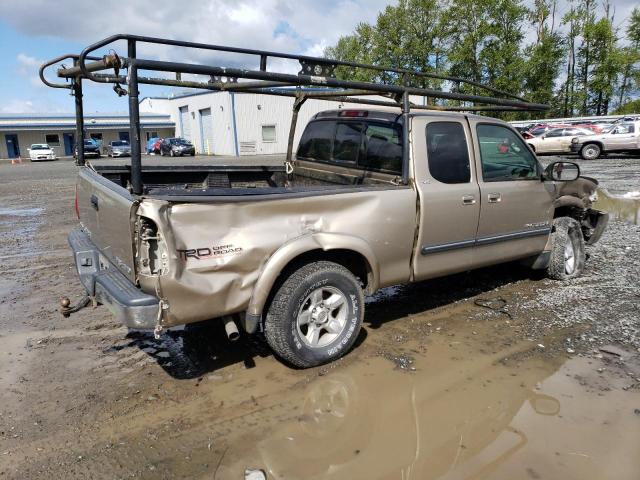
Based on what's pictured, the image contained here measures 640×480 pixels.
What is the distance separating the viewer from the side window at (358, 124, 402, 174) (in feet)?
14.8

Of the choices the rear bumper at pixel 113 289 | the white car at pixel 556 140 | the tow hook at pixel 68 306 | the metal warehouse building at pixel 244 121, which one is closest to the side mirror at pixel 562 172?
the rear bumper at pixel 113 289

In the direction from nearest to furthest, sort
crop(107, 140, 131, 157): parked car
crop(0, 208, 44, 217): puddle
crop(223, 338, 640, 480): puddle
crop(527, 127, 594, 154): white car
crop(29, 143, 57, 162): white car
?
1. crop(223, 338, 640, 480): puddle
2. crop(0, 208, 44, 217): puddle
3. crop(527, 127, 594, 154): white car
4. crop(29, 143, 57, 162): white car
5. crop(107, 140, 131, 157): parked car

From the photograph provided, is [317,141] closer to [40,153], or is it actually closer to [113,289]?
[113,289]

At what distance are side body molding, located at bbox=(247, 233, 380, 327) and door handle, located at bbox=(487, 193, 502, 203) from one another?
155 cm

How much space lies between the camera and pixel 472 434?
3.14 metres

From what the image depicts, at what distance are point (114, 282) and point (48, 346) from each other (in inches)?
55.8

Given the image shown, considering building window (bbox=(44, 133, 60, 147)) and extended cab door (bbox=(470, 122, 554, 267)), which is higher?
Answer: building window (bbox=(44, 133, 60, 147))

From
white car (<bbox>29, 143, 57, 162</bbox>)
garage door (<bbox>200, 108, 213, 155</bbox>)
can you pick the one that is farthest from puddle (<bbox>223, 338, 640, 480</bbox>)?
white car (<bbox>29, 143, 57, 162</bbox>)

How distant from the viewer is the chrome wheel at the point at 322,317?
385cm

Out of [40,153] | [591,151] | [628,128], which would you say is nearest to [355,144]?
[591,151]

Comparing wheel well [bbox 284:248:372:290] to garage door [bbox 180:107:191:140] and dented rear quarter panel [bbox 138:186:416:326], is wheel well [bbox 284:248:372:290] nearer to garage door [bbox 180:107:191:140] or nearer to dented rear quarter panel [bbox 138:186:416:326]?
dented rear quarter panel [bbox 138:186:416:326]

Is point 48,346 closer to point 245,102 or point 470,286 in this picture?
point 470,286

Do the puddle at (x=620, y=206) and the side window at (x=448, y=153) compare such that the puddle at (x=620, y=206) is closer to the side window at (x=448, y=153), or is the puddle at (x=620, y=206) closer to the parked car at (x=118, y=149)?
the side window at (x=448, y=153)

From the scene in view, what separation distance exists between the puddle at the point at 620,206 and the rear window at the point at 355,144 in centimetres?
680
